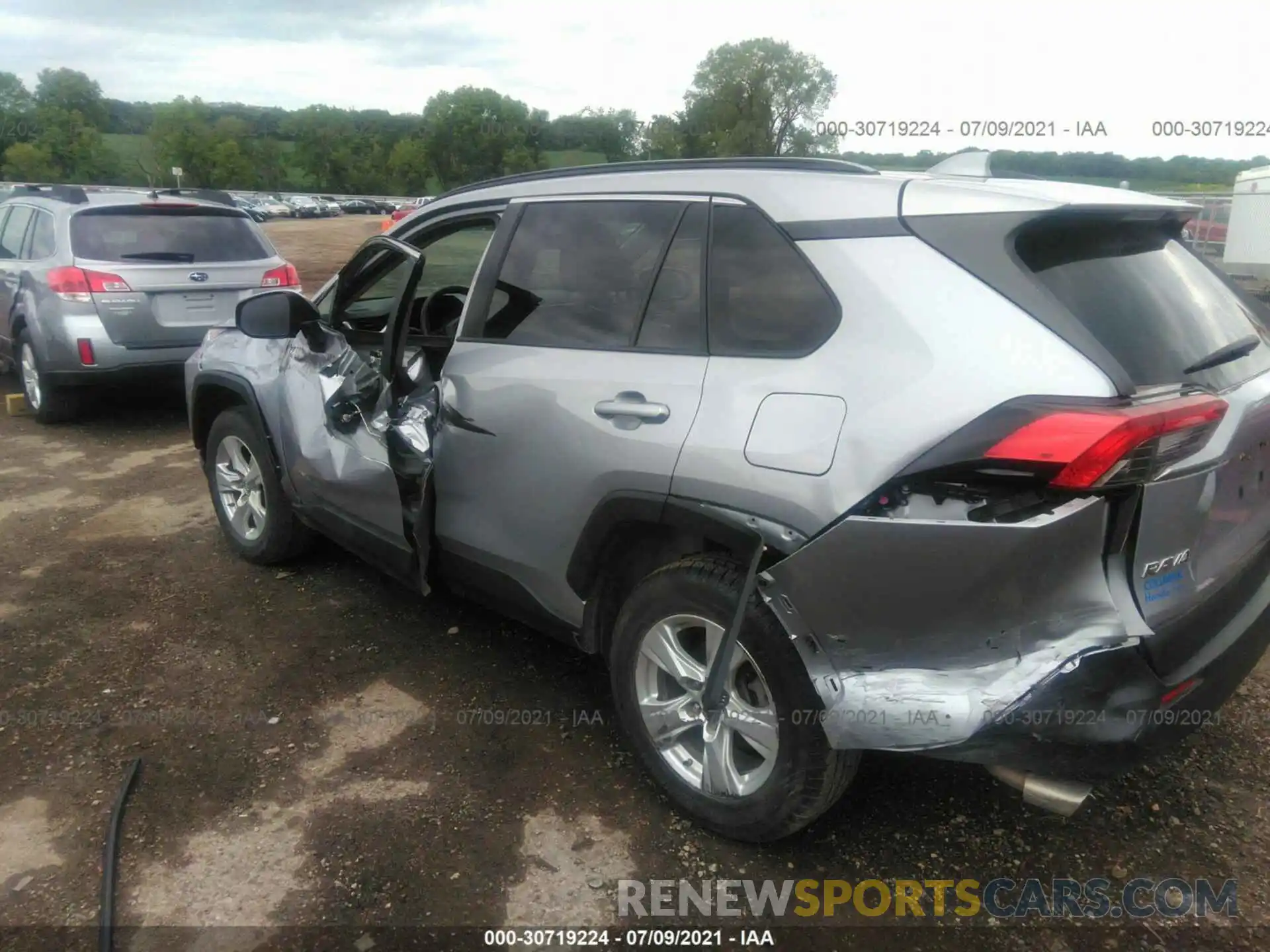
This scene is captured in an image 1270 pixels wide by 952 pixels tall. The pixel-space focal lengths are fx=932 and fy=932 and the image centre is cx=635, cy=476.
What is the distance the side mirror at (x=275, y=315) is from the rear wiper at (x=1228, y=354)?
3.03 m

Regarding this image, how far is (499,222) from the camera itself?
3.25m

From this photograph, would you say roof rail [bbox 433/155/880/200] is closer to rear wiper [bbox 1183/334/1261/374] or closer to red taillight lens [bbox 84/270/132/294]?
rear wiper [bbox 1183/334/1261/374]

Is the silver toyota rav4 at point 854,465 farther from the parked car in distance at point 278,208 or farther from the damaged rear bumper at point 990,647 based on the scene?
the parked car in distance at point 278,208

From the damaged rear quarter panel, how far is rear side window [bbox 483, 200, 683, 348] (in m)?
0.99

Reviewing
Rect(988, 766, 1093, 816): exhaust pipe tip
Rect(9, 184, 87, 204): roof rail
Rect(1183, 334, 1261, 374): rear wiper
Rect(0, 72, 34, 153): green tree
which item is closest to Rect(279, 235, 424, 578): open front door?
Rect(988, 766, 1093, 816): exhaust pipe tip

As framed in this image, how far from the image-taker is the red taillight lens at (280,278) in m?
7.24

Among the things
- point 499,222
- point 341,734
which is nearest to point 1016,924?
point 341,734

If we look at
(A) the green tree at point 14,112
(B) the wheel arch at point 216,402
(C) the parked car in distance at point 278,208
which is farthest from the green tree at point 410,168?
(B) the wheel arch at point 216,402

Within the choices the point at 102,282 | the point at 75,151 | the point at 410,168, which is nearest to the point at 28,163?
the point at 75,151

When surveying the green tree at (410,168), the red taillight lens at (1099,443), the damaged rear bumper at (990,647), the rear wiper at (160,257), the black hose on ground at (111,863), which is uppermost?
the green tree at (410,168)

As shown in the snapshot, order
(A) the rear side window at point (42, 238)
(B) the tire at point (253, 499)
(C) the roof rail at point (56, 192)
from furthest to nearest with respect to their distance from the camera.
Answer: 1. (C) the roof rail at point (56, 192)
2. (A) the rear side window at point (42, 238)
3. (B) the tire at point (253, 499)

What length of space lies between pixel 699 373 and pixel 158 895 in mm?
1960

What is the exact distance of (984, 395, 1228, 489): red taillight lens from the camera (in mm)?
1843

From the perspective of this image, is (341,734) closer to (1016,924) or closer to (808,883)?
(808,883)
